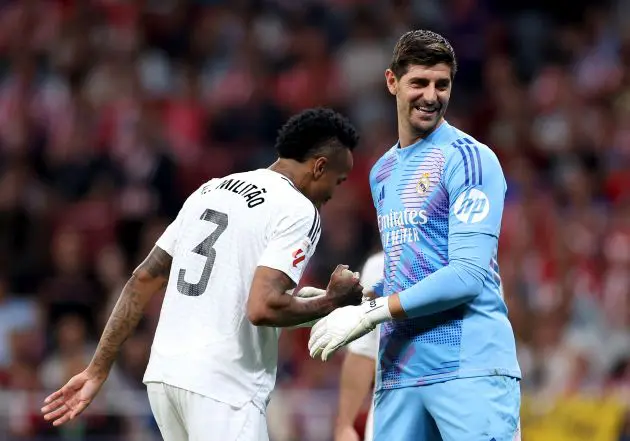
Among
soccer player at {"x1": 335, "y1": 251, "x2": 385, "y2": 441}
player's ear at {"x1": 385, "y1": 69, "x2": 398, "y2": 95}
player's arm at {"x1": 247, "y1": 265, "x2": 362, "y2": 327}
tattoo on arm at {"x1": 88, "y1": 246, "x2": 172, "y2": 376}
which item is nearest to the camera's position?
player's arm at {"x1": 247, "y1": 265, "x2": 362, "y2": 327}

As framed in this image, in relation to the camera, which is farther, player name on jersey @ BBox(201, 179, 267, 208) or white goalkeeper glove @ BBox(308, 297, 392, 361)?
player name on jersey @ BBox(201, 179, 267, 208)

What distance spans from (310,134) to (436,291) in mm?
1294

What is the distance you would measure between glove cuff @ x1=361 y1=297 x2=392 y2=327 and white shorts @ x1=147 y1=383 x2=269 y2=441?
0.73m

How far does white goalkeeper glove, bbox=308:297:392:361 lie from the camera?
17.1ft

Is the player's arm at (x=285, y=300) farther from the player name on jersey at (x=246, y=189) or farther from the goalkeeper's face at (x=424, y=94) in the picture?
the goalkeeper's face at (x=424, y=94)

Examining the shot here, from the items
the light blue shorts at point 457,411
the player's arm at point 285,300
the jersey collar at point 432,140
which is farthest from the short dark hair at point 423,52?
the light blue shorts at point 457,411

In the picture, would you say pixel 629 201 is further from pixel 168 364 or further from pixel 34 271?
A: pixel 168 364

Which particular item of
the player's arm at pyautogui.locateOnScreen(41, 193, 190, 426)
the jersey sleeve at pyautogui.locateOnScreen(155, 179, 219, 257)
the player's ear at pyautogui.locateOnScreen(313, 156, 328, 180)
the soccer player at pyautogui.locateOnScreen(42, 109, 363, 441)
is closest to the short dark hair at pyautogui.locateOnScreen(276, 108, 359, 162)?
the player's ear at pyautogui.locateOnScreen(313, 156, 328, 180)

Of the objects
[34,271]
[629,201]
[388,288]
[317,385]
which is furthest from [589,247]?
[388,288]

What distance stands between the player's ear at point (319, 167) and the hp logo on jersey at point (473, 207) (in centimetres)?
102

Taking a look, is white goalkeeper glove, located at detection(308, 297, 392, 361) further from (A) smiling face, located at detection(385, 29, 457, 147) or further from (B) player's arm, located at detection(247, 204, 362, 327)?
(A) smiling face, located at detection(385, 29, 457, 147)

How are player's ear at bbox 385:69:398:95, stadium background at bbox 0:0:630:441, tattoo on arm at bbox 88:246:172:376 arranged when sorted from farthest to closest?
stadium background at bbox 0:0:630:441 < tattoo on arm at bbox 88:246:172:376 < player's ear at bbox 385:69:398:95

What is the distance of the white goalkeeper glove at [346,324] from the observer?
5.20 meters

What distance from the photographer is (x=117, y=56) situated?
13.9 m
